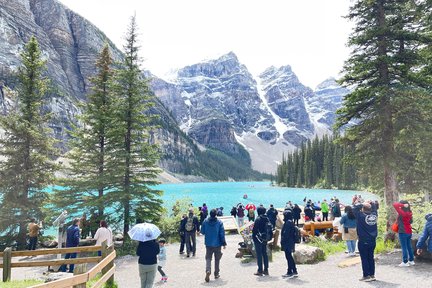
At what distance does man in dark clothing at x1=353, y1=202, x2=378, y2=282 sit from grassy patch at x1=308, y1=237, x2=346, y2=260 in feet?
13.8

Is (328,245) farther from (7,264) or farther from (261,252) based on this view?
(7,264)

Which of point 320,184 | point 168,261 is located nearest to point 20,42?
point 320,184

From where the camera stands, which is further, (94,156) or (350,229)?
(94,156)

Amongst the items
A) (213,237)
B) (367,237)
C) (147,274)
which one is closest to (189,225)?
(213,237)

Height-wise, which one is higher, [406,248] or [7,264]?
[406,248]

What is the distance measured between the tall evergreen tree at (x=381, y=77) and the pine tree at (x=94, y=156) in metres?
14.2

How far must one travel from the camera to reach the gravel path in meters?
9.70

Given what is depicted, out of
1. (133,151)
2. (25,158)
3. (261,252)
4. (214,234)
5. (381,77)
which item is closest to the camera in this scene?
(214,234)

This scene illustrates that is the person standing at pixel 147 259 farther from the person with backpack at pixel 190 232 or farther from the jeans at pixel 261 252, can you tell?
the person with backpack at pixel 190 232

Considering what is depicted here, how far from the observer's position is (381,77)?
615 inches

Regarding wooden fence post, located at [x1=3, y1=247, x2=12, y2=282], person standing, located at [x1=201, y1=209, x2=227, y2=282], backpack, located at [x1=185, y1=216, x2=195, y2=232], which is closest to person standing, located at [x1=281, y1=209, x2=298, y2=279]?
person standing, located at [x1=201, y1=209, x2=227, y2=282]

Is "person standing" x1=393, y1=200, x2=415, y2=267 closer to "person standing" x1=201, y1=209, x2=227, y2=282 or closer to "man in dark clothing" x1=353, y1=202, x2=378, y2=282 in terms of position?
"man in dark clothing" x1=353, y1=202, x2=378, y2=282

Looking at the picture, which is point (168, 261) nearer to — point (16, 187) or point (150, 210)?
point (150, 210)

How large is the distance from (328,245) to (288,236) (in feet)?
21.2
